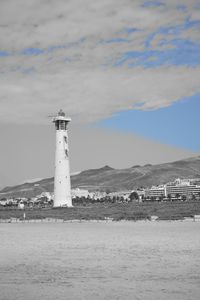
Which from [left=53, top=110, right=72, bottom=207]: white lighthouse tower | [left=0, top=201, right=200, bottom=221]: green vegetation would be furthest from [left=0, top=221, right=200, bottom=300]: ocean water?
[left=53, top=110, right=72, bottom=207]: white lighthouse tower

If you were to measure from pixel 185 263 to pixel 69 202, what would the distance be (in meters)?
49.0

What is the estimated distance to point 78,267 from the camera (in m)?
Answer: 12.7

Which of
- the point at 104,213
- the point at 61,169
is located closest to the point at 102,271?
the point at 104,213

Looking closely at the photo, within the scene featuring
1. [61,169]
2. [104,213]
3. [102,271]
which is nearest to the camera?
[102,271]

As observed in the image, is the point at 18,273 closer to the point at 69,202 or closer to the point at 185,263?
the point at 185,263

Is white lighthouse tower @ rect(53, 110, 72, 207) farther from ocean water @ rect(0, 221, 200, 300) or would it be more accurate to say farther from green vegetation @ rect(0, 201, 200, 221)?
ocean water @ rect(0, 221, 200, 300)

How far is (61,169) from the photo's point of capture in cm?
5997

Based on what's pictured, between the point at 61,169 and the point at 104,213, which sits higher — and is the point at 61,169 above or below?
above

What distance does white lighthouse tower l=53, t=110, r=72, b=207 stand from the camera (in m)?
Result: 60.0

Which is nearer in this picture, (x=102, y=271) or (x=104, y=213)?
(x=102, y=271)

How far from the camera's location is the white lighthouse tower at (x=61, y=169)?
60000 millimetres

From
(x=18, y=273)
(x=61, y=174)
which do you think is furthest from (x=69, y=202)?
(x=18, y=273)

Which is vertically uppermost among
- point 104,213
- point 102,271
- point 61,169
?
point 61,169

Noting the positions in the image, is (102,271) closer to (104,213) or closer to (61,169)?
(104,213)
